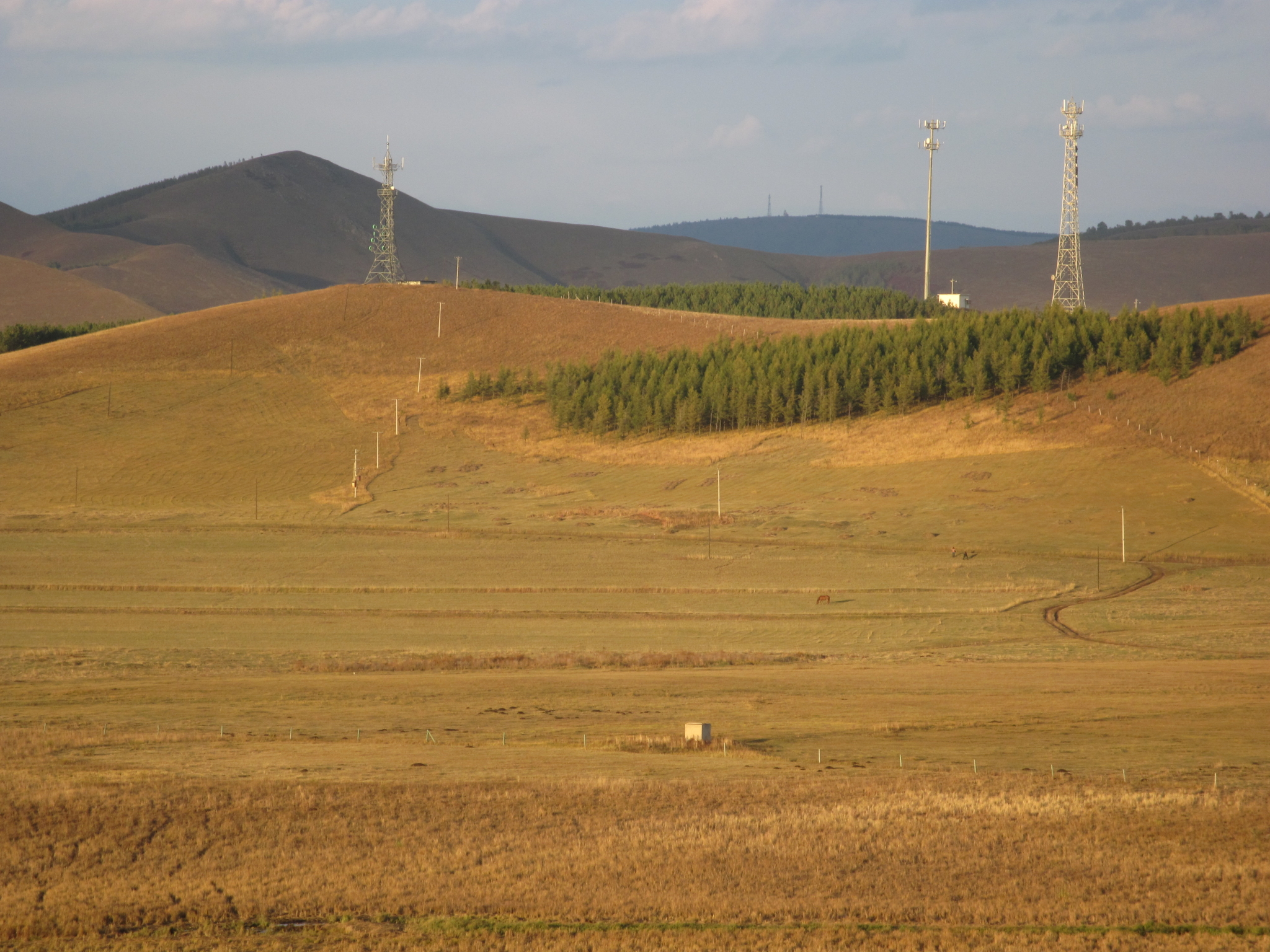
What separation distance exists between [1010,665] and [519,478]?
2448 inches

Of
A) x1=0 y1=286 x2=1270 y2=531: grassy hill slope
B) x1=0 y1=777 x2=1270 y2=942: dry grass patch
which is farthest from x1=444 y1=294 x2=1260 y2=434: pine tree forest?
x1=0 y1=777 x2=1270 y2=942: dry grass patch

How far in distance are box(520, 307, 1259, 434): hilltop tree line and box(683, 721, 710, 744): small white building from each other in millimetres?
80226

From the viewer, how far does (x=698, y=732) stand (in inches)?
1240

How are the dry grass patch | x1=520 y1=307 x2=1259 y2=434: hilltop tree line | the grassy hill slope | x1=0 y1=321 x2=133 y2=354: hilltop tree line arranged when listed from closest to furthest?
the dry grass patch → the grassy hill slope → x1=520 y1=307 x2=1259 y2=434: hilltop tree line → x1=0 y1=321 x2=133 y2=354: hilltop tree line

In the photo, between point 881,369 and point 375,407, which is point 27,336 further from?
point 881,369

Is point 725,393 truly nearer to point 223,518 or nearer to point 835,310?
point 223,518

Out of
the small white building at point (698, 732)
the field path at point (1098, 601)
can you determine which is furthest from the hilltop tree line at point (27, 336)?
the small white building at point (698, 732)

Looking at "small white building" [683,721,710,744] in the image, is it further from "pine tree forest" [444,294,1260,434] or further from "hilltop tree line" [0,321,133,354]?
"hilltop tree line" [0,321,133,354]

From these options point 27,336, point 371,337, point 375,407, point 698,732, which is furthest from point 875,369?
point 27,336

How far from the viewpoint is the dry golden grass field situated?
2089cm

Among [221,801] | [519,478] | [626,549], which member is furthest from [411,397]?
[221,801]

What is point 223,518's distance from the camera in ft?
284

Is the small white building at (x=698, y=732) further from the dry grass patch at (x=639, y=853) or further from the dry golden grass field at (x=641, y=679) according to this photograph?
the dry grass patch at (x=639, y=853)

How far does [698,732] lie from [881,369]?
8748 cm
